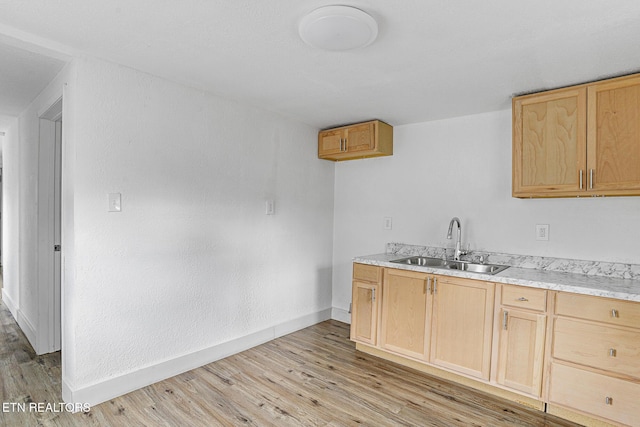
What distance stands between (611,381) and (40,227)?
428 cm

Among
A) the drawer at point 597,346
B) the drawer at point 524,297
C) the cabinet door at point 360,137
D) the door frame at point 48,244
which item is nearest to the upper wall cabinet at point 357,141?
the cabinet door at point 360,137

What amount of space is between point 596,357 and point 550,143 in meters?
1.41

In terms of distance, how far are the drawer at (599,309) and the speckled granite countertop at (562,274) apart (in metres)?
0.04

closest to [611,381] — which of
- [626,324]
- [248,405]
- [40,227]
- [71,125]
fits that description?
[626,324]

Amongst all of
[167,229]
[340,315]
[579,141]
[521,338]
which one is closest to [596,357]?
[521,338]

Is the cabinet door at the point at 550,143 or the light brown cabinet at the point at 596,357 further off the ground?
the cabinet door at the point at 550,143

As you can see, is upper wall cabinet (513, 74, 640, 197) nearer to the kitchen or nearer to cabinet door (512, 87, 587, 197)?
cabinet door (512, 87, 587, 197)

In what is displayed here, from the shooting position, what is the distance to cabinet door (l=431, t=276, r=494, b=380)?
244cm

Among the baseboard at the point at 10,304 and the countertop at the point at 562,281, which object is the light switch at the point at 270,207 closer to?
the countertop at the point at 562,281

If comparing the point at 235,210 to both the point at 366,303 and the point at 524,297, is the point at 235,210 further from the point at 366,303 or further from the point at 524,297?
the point at 524,297

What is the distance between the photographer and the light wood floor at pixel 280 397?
2107mm

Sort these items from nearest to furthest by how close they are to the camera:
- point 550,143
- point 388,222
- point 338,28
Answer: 1. point 338,28
2. point 550,143
3. point 388,222

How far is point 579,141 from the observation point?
7.61 feet

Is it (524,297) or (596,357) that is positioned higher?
(524,297)
